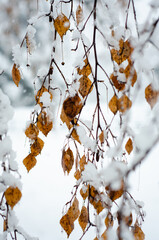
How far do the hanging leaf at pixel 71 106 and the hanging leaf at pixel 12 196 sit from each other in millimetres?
190

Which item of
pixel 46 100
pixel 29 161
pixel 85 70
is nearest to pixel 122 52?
pixel 85 70

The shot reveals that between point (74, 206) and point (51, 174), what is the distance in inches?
65.9

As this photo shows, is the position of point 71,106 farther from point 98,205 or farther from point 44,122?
point 98,205

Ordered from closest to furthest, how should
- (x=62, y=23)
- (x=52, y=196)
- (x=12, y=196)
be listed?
1. (x=12, y=196)
2. (x=62, y=23)
3. (x=52, y=196)

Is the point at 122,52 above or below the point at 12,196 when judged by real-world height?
above

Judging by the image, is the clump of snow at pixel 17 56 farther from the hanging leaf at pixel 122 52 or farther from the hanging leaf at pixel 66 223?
the hanging leaf at pixel 66 223

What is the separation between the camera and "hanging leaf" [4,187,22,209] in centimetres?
45

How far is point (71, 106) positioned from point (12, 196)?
0.22 metres

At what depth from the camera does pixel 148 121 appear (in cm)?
26

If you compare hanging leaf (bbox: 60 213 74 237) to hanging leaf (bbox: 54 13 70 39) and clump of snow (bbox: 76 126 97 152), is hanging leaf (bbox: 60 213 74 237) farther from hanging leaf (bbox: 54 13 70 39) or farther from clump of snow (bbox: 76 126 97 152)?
hanging leaf (bbox: 54 13 70 39)

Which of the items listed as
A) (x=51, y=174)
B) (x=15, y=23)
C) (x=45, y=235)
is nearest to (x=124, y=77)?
(x=15, y=23)

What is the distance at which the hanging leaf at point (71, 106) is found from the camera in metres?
0.52

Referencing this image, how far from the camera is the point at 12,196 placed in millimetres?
448

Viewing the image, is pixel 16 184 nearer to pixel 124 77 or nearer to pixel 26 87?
pixel 124 77
